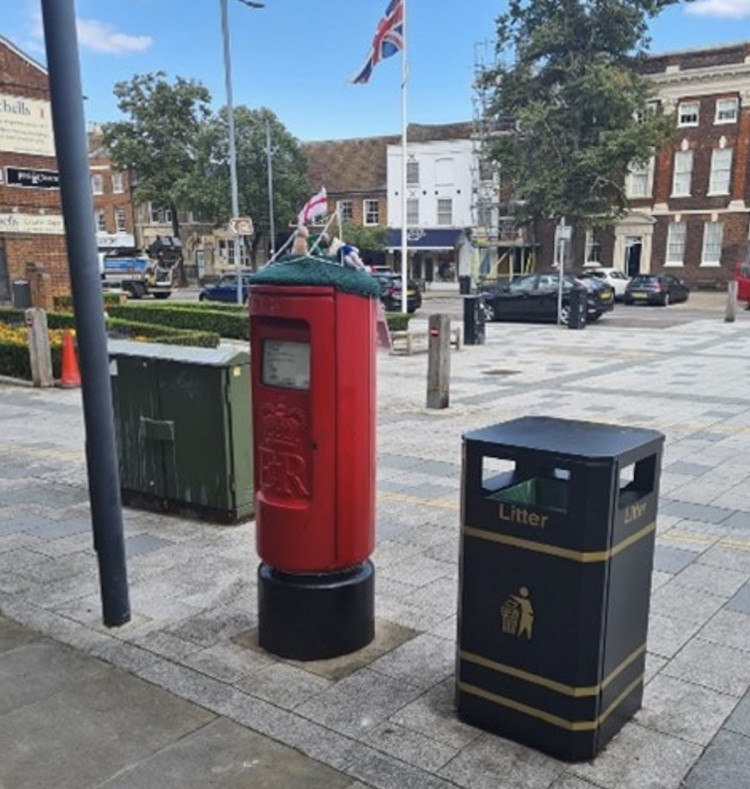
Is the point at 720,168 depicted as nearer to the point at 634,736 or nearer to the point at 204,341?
the point at 204,341

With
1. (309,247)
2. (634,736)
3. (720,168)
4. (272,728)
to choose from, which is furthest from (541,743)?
(720,168)

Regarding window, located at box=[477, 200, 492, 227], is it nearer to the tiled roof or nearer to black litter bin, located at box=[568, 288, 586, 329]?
the tiled roof

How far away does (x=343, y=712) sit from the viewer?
3.33m

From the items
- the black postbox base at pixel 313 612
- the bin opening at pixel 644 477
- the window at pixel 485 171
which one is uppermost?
the window at pixel 485 171

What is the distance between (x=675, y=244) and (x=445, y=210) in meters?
13.9

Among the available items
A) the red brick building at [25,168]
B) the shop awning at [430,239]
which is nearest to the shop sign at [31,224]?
the red brick building at [25,168]

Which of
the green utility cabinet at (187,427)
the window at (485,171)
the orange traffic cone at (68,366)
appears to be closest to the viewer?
the green utility cabinet at (187,427)

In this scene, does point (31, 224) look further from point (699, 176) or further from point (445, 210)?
point (699, 176)

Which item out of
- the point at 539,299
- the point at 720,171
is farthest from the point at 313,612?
the point at 720,171

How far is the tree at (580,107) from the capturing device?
3456 centimetres

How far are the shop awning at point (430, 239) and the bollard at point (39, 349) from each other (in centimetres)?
3673

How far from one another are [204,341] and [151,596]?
865 cm

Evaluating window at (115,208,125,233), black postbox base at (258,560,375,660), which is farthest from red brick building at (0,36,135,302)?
window at (115,208,125,233)

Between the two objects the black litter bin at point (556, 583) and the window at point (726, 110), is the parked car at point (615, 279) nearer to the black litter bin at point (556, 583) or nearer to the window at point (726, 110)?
the window at point (726, 110)
